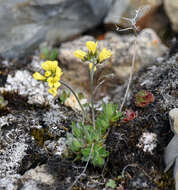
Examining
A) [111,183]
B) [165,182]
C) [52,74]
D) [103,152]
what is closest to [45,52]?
[52,74]

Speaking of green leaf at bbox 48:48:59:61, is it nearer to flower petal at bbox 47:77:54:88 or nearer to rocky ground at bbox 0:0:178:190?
rocky ground at bbox 0:0:178:190

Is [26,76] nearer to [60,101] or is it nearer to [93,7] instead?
[60,101]

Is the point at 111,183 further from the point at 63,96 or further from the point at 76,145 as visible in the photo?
the point at 63,96

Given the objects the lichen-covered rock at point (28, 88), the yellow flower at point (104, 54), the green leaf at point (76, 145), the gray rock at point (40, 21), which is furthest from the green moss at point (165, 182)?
the gray rock at point (40, 21)

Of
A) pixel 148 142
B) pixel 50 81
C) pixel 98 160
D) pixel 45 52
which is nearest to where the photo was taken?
pixel 50 81

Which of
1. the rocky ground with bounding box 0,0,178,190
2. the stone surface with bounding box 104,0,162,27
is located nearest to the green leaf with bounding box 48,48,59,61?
the rocky ground with bounding box 0,0,178,190

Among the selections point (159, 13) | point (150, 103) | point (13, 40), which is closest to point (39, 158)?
point (150, 103)
